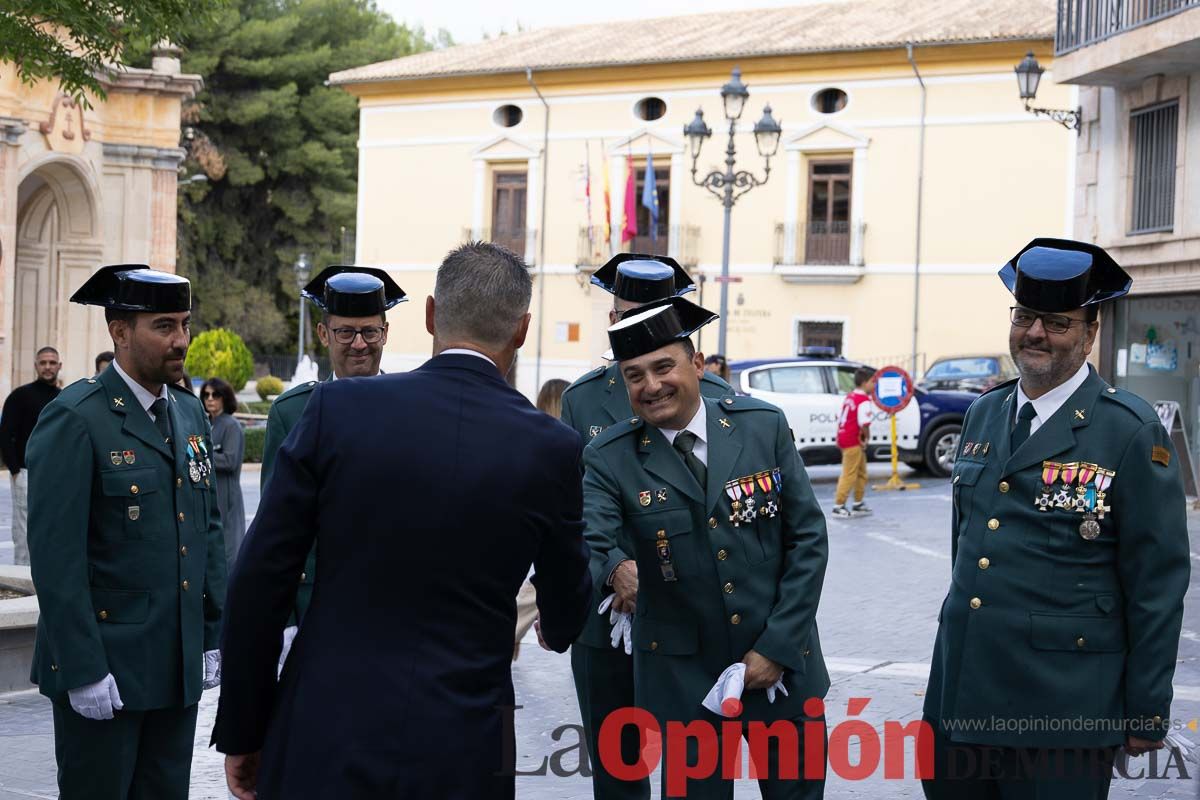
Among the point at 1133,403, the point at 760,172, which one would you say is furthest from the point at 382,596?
the point at 760,172

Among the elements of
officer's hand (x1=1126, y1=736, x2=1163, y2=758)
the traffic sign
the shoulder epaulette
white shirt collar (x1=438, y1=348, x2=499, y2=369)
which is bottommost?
officer's hand (x1=1126, y1=736, x2=1163, y2=758)

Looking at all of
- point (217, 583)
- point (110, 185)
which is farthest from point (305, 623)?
point (110, 185)

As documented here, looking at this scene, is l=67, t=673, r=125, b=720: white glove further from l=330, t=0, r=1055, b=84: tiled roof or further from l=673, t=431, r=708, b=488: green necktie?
l=330, t=0, r=1055, b=84: tiled roof

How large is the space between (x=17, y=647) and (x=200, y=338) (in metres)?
25.9

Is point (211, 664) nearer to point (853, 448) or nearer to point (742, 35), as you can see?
point (853, 448)

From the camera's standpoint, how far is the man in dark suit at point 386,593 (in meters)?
3.06

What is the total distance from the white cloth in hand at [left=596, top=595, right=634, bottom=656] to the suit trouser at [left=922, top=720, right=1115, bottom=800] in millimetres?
1003

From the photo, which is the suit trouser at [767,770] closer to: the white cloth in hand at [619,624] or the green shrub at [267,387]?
the white cloth in hand at [619,624]

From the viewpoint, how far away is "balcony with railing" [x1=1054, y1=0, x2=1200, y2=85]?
1820cm

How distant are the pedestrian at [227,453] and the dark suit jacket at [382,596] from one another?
258 inches

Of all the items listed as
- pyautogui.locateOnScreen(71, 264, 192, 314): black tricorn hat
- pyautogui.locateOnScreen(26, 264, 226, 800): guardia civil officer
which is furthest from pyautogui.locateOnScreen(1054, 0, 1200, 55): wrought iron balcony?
pyautogui.locateOnScreen(26, 264, 226, 800): guardia civil officer

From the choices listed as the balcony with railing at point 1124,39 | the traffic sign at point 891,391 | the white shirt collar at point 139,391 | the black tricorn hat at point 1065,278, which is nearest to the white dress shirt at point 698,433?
the black tricorn hat at point 1065,278

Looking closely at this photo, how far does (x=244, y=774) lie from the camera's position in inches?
127

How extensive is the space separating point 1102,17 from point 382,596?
19252 mm
